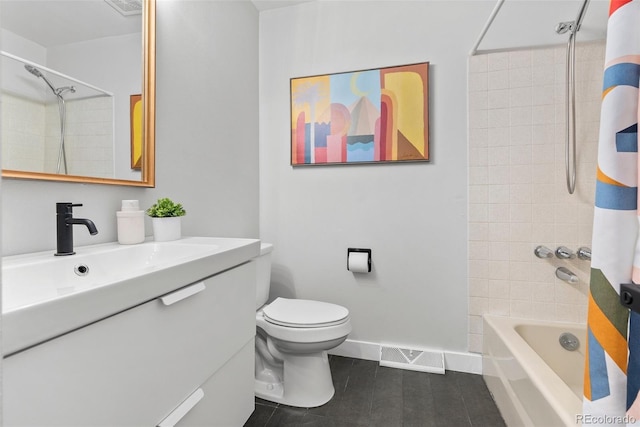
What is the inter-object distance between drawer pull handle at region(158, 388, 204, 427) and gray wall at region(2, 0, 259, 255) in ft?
2.11

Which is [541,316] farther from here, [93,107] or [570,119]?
[93,107]

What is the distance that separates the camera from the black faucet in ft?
3.22

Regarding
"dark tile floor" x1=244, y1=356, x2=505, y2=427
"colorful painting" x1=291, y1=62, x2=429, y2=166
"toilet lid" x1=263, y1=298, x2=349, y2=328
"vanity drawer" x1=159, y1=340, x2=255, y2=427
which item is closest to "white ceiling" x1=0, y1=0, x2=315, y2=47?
"colorful painting" x1=291, y1=62, x2=429, y2=166

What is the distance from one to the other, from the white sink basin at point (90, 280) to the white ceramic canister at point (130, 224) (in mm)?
38

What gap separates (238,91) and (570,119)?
188 cm

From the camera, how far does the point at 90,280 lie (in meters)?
0.95

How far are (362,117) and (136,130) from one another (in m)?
1.25

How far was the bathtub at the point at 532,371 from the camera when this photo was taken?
112cm

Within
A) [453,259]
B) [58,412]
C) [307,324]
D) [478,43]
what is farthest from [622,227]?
[478,43]

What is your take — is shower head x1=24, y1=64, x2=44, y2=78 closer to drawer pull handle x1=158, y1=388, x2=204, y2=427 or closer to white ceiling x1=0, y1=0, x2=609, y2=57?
white ceiling x1=0, y1=0, x2=609, y2=57

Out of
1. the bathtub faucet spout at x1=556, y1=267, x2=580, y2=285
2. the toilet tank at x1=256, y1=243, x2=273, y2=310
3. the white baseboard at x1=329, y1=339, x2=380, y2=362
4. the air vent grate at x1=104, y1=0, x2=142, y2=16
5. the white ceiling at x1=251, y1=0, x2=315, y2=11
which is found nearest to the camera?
the air vent grate at x1=104, y1=0, x2=142, y2=16

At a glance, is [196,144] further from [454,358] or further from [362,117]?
[454,358]
